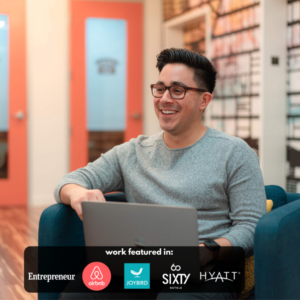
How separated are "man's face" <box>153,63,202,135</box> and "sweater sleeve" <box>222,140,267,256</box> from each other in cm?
20

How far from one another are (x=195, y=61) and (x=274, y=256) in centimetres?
69

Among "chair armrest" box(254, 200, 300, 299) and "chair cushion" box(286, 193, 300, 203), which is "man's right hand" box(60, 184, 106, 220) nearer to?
Answer: "chair armrest" box(254, 200, 300, 299)

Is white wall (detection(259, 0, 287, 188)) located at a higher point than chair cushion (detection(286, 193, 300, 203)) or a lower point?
higher

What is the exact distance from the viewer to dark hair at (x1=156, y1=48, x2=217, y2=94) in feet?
4.54

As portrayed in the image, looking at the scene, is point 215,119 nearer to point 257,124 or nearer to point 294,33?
point 257,124

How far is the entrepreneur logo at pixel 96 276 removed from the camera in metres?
1.18

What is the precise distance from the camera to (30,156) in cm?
460

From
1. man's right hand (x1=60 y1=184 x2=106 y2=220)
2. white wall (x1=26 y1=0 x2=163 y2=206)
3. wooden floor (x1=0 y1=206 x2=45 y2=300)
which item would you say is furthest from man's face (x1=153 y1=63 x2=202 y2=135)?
white wall (x1=26 y1=0 x2=163 y2=206)

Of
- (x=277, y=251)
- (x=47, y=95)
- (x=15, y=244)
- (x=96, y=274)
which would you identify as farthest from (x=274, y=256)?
(x=47, y=95)

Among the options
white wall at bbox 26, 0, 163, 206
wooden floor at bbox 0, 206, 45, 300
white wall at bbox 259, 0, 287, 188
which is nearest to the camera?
wooden floor at bbox 0, 206, 45, 300

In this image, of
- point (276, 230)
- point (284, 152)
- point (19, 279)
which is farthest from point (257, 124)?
point (276, 230)

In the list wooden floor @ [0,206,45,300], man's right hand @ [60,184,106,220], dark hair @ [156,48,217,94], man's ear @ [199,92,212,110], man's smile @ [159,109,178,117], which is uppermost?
dark hair @ [156,48,217,94]

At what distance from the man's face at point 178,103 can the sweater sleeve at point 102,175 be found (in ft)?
0.82

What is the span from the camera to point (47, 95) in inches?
181
